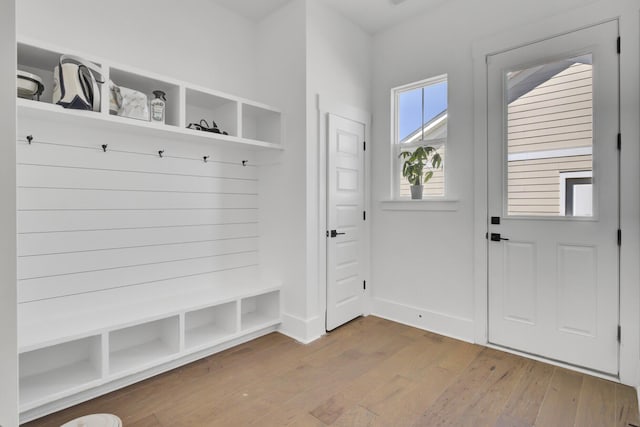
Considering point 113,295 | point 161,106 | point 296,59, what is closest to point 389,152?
point 296,59

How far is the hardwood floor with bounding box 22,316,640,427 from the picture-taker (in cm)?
186

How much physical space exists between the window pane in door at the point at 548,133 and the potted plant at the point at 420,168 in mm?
691

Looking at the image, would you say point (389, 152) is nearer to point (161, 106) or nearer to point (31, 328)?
point (161, 106)

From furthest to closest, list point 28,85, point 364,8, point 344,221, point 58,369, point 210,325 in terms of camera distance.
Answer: point 344,221, point 364,8, point 210,325, point 58,369, point 28,85

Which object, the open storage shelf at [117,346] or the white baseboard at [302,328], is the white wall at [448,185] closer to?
the white baseboard at [302,328]

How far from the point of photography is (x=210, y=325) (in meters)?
2.88

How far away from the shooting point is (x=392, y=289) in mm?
3432

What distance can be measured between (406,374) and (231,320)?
4.73 feet

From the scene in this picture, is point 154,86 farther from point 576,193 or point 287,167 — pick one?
point 576,193

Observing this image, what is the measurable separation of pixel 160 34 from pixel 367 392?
311cm

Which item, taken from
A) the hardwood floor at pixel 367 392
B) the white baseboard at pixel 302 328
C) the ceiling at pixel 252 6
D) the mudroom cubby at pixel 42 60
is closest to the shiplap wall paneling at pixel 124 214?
the mudroom cubby at pixel 42 60

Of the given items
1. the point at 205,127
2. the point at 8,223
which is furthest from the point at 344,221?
the point at 8,223

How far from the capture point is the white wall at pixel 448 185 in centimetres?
288

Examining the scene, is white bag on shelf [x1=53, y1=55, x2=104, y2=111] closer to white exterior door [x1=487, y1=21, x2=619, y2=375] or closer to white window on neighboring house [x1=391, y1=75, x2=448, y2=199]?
white window on neighboring house [x1=391, y1=75, x2=448, y2=199]
